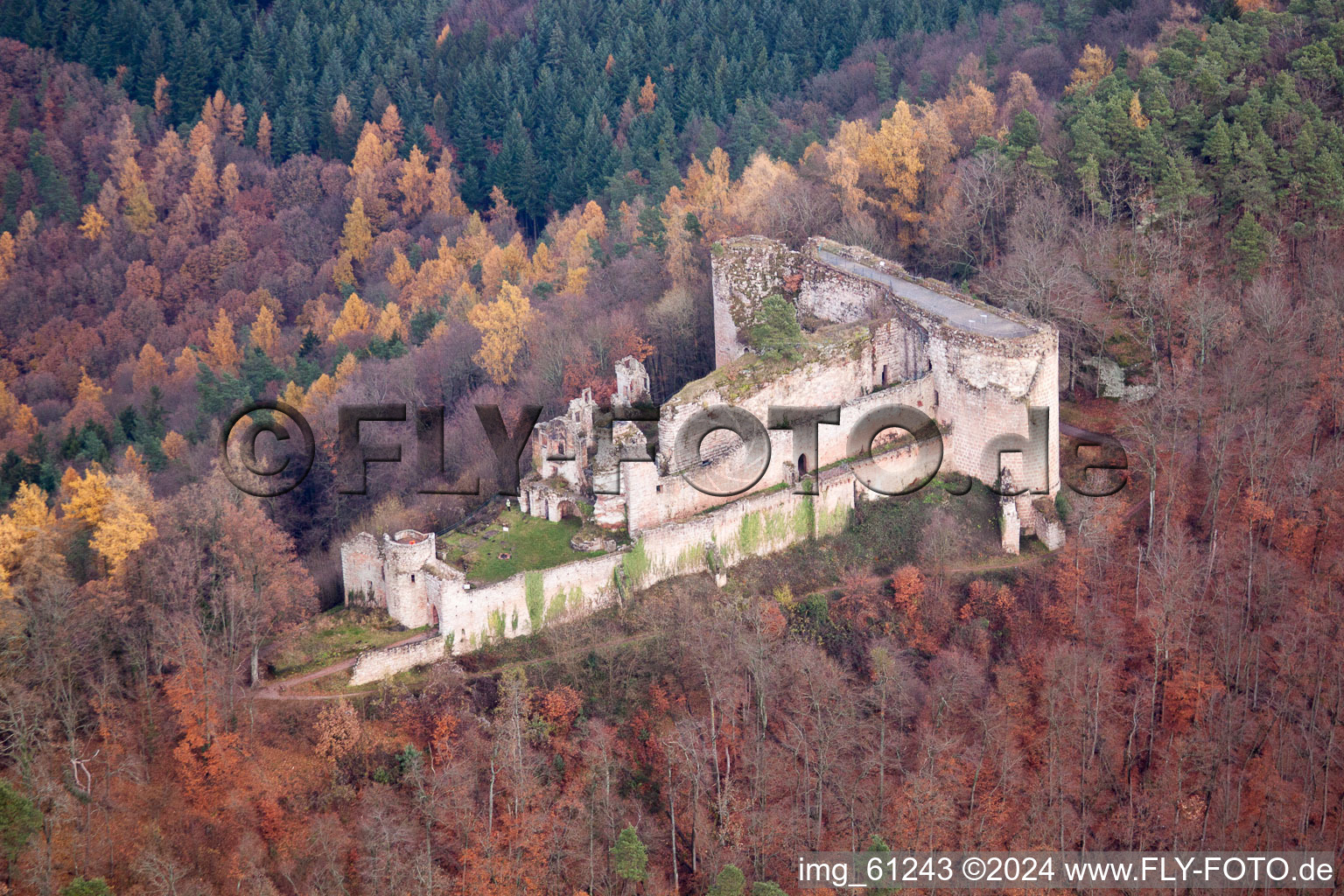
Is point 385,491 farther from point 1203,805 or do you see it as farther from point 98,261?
point 98,261

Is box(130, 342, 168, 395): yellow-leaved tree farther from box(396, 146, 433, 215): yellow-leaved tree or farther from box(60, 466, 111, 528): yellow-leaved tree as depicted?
box(60, 466, 111, 528): yellow-leaved tree

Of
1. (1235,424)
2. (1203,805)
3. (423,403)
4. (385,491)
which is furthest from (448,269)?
(1203,805)

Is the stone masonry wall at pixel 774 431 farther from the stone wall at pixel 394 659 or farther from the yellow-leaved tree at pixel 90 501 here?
the yellow-leaved tree at pixel 90 501

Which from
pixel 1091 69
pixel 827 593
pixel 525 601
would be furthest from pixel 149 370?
pixel 827 593

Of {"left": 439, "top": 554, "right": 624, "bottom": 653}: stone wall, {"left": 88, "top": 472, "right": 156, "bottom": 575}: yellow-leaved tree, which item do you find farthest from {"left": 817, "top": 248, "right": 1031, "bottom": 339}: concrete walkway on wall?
{"left": 88, "top": 472, "right": 156, "bottom": 575}: yellow-leaved tree

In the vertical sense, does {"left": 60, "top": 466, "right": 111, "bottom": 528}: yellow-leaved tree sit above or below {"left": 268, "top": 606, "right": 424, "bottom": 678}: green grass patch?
above
